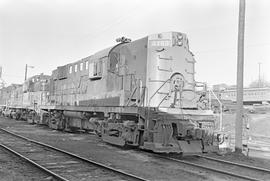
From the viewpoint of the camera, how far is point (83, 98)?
50.6 feet

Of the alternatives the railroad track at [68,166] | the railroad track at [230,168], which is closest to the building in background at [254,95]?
the railroad track at [230,168]

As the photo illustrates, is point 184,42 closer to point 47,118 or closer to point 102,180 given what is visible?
point 102,180

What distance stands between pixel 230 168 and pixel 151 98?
339 cm

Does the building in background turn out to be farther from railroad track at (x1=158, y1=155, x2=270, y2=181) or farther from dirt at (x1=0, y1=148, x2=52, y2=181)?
dirt at (x1=0, y1=148, x2=52, y2=181)

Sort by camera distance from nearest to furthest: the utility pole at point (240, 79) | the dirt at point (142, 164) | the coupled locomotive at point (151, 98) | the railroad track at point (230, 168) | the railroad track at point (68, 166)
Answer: the railroad track at point (68, 166) → the dirt at point (142, 164) → the railroad track at point (230, 168) → the coupled locomotive at point (151, 98) → the utility pole at point (240, 79)

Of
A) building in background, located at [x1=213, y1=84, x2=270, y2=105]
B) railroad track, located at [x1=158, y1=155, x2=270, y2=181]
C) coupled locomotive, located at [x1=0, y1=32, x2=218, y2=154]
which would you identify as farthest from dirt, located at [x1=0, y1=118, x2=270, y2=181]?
building in background, located at [x1=213, y1=84, x2=270, y2=105]

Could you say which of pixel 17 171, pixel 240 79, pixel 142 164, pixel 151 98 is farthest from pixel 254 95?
pixel 17 171

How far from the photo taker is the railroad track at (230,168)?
7.78 meters

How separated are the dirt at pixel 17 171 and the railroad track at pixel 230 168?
4.15 metres

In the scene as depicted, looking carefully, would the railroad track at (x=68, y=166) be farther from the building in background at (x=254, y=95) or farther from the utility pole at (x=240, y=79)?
the building in background at (x=254, y=95)

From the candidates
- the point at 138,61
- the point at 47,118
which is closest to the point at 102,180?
the point at 138,61

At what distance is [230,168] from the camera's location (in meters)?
8.96

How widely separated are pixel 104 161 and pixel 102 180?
2.36 m

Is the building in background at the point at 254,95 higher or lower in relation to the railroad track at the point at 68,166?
higher
